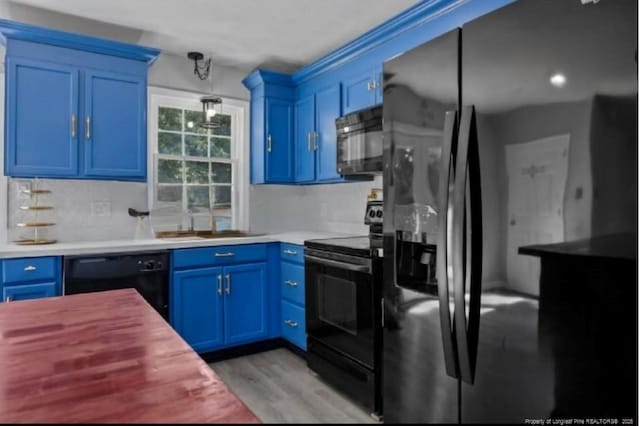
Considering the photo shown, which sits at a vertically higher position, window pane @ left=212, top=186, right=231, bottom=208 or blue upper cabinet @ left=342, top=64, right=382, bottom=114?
blue upper cabinet @ left=342, top=64, right=382, bottom=114

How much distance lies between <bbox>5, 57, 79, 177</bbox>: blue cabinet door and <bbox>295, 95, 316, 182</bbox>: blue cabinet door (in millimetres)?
1634

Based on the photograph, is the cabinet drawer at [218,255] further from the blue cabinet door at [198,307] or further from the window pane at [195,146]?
the window pane at [195,146]

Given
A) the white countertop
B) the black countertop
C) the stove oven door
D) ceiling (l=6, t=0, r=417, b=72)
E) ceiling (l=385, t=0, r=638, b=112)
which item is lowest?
the stove oven door

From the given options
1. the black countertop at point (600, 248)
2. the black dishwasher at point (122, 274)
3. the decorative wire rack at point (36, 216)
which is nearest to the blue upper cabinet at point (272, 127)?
the black dishwasher at point (122, 274)

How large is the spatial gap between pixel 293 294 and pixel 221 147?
1490 mm

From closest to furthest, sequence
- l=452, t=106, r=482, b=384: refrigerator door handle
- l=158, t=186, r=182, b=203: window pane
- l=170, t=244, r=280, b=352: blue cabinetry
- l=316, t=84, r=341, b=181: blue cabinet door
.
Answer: l=452, t=106, r=482, b=384: refrigerator door handle, l=170, t=244, r=280, b=352: blue cabinetry, l=316, t=84, r=341, b=181: blue cabinet door, l=158, t=186, r=182, b=203: window pane

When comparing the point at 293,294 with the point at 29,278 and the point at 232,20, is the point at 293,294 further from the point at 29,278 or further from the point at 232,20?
the point at 232,20

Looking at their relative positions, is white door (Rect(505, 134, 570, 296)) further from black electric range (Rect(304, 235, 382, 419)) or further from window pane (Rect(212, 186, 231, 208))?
window pane (Rect(212, 186, 231, 208))

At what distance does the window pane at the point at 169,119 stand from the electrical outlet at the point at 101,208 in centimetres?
76

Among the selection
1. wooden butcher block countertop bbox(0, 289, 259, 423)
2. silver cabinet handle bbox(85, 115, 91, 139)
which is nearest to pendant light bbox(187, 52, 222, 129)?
silver cabinet handle bbox(85, 115, 91, 139)

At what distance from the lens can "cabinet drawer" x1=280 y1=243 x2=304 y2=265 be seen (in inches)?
114

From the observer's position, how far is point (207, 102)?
3191mm

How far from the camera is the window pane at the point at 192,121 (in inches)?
135

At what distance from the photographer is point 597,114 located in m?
0.98
